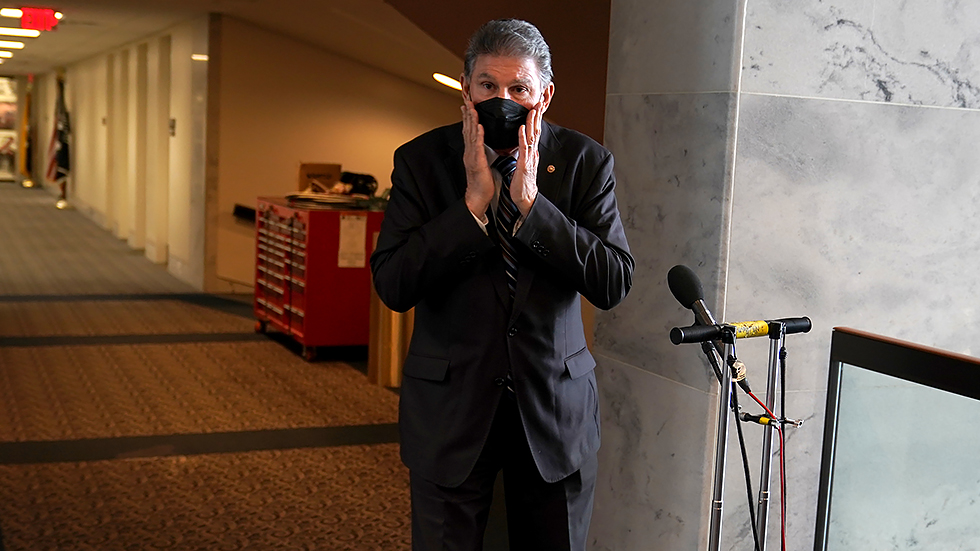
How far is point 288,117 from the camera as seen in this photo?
10336 millimetres

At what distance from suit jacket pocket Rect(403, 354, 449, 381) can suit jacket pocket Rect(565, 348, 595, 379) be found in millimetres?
242

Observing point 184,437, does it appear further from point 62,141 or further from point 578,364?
point 62,141

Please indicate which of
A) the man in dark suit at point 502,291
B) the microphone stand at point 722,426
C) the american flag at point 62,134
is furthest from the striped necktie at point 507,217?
the american flag at point 62,134

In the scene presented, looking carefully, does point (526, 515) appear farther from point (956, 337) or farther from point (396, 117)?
point (396, 117)

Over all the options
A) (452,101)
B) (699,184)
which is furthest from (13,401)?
(452,101)

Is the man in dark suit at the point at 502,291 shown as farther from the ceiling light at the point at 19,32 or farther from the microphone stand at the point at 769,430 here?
the ceiling light at the point at 19,32

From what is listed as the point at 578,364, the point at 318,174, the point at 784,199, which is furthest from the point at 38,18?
the point at 578,364

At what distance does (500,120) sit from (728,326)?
1.82ft

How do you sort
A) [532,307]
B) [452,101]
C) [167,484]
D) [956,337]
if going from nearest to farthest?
[532,307] < [956,337] < [167,484] < [452,101]

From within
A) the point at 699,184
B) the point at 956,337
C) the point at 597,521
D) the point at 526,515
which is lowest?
the point at 597,521

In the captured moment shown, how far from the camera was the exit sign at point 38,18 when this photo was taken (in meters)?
10.6

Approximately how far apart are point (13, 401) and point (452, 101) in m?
5.86

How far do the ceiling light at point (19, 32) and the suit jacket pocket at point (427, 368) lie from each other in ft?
42.7

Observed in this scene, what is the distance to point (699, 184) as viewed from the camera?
269 cm
